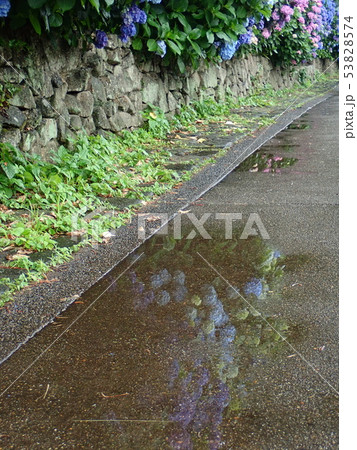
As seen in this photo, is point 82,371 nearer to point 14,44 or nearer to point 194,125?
point 14,44

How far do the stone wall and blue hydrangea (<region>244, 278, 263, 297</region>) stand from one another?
9.10 ft

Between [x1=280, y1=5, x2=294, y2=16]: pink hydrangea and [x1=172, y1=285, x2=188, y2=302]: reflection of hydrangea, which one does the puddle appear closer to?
[x1=172, y1=285, x2=188, y2=302]: reflection of hydrangea

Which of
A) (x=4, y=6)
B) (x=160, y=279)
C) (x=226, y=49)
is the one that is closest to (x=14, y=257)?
(x=160, y=279)

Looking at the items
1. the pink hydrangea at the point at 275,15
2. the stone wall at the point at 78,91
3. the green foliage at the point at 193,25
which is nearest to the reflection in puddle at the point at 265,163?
the stone wall at the point at 78,91

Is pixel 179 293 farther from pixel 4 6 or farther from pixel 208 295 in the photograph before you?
pixel 4 6

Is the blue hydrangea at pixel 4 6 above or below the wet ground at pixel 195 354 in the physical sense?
above

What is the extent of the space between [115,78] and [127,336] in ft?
16.1

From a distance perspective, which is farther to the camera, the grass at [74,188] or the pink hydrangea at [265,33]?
the pink hydrangea at [265,33]

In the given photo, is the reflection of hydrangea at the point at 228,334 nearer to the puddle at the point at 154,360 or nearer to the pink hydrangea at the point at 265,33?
the puddle at the point at 154,360

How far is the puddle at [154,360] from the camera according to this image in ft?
6.72

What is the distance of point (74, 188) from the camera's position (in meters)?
4.83

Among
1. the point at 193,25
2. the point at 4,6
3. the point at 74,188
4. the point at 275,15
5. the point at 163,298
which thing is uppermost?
the point at 275,15

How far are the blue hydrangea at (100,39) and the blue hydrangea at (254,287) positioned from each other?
12.9 feet

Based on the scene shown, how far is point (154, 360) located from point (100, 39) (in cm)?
461
